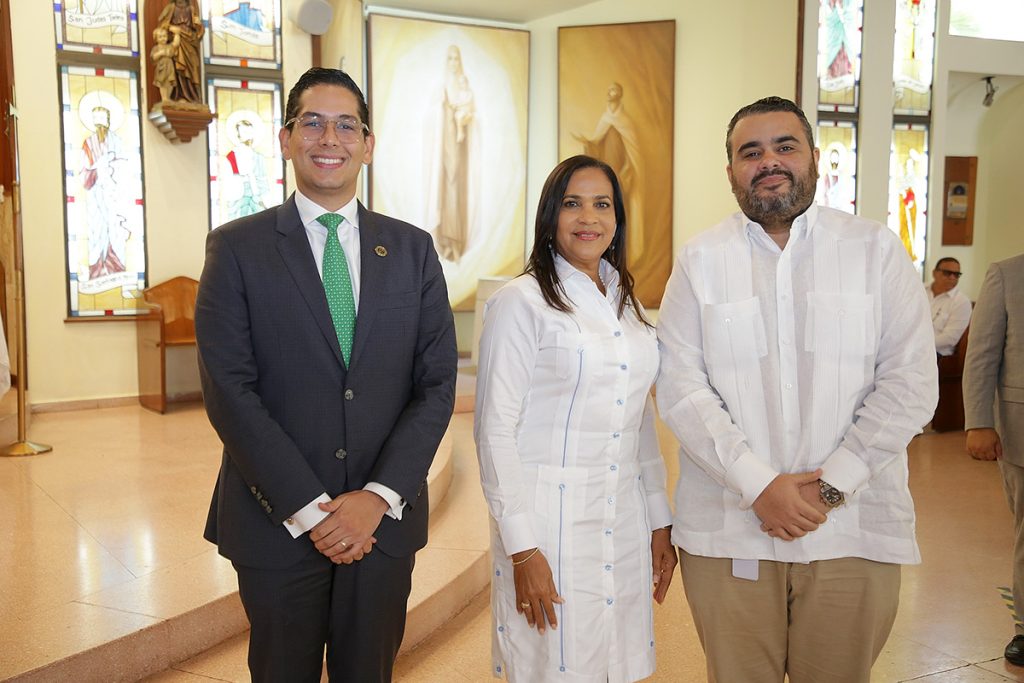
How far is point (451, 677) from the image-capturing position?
2.85 metres

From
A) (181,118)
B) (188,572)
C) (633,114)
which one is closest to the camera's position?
(188,572)

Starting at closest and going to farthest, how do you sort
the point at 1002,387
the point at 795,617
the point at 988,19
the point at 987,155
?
1. the point at 795,617
2. the point at 1002,387
3. the point at 988,19
4. the point at 987,155

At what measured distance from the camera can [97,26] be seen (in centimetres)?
697

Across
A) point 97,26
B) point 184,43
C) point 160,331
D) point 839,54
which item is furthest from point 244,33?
point 839,54

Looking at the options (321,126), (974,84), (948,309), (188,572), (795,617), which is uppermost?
(974,84)

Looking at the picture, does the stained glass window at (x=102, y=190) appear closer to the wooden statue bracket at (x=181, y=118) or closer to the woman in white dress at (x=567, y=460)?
the wooden statue bracket at (x=181, y=118)

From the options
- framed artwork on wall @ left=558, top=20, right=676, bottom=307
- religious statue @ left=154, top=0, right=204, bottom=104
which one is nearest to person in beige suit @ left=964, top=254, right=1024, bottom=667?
framed artwork on wall @ left=558, top=20, right=676, bottom=307

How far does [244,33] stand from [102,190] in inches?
69.3

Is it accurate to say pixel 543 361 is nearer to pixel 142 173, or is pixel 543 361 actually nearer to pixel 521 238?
pixel 142 173

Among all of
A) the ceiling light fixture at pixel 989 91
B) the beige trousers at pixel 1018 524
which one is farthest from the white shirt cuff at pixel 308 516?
the ceiling light fixture at pixel 989 91

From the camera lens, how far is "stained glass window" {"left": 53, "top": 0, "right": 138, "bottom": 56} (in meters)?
6.84

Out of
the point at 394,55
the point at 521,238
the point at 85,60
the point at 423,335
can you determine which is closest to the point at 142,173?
the point at 85,60

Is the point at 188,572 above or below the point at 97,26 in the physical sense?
below

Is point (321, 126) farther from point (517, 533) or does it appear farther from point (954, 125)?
point (954, 125)
